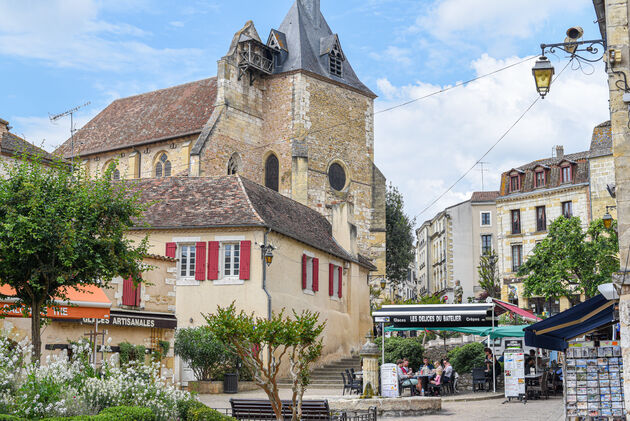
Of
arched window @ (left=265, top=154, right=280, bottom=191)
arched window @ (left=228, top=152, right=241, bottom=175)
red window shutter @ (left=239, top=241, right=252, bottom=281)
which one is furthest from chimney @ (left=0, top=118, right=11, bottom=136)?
arched window @ (left=265, top=154, right=280, bottom=191)

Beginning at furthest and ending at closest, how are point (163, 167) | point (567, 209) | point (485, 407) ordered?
point (567, 209), point (163, 167), point (485, 407)

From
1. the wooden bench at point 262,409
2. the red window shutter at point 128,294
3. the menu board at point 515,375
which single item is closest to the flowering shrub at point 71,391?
the wooden bench at point 262,409

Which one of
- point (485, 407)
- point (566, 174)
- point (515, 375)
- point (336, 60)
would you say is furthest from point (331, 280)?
point (566, 174)

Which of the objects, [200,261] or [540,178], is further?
[540,178]

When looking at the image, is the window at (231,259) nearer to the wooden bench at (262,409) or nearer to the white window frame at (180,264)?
the white window frame at (180,264)

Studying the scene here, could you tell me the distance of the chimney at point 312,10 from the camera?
1905 inches

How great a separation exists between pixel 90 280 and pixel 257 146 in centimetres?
2798

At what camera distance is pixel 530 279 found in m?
38.0

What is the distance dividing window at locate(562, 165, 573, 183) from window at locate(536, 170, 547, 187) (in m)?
1.51

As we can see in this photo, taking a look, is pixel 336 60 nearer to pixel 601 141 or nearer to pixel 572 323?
pixel 601 141

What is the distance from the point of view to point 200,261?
2761cm

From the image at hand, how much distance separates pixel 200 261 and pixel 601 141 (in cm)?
2912

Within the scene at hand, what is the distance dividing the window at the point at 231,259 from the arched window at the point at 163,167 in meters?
17.8

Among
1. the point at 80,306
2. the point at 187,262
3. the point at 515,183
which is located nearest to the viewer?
the point at 80,306
